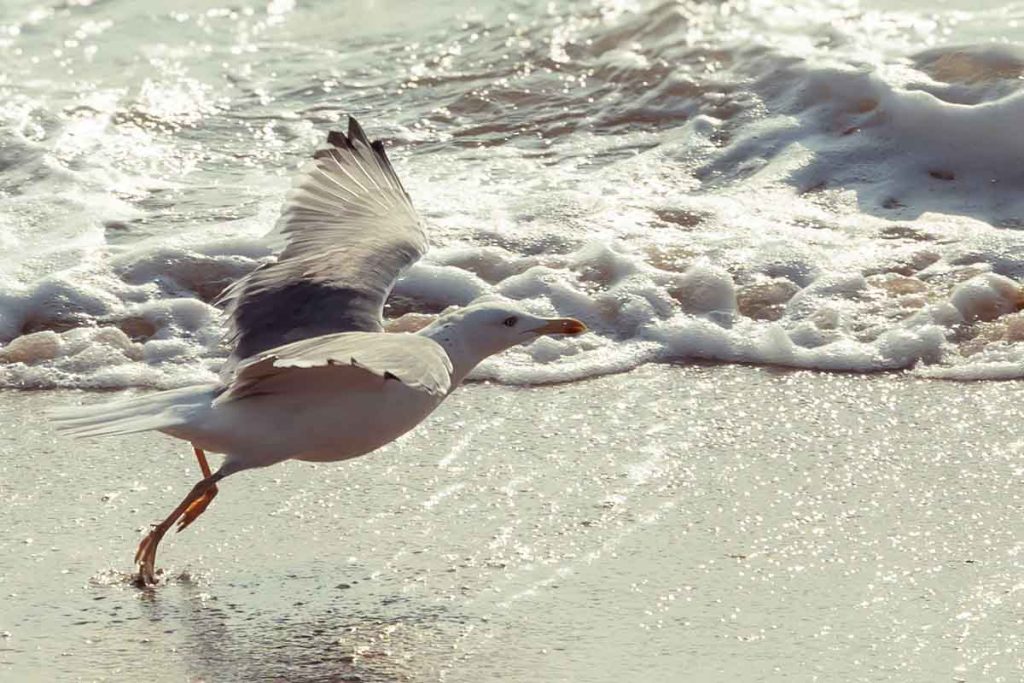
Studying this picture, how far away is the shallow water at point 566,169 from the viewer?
6.04 metres

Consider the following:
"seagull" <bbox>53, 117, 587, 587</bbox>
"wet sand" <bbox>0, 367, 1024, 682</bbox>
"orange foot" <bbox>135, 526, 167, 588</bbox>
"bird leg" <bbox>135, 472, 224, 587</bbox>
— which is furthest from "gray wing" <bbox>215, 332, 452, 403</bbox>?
"wet sand" <bbox>0, 367, 1024, 682</bbox>

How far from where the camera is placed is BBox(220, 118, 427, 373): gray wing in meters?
4.47

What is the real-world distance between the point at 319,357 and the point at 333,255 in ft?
3.80

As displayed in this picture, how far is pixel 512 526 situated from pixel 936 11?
6190 millimetres

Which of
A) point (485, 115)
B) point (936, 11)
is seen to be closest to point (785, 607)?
point (485, 115)

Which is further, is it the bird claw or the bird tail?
the bird claw

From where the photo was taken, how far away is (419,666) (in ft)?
11.9

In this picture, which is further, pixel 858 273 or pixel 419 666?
pixel 858 273

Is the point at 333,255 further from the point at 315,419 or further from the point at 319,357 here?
the point at 319,357

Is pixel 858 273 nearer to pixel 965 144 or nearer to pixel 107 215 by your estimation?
pixel 965 144

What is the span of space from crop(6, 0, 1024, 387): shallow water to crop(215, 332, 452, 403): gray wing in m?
1.69

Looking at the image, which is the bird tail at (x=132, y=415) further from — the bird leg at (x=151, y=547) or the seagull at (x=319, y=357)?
the bird leg at (x=151, y=547)

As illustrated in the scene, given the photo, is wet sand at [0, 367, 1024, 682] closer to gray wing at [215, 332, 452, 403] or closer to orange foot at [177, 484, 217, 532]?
orange foot at [177, 484, 217, 532]

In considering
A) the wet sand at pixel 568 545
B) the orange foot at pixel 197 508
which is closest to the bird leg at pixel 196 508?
the orange foot at pixel 197 508
